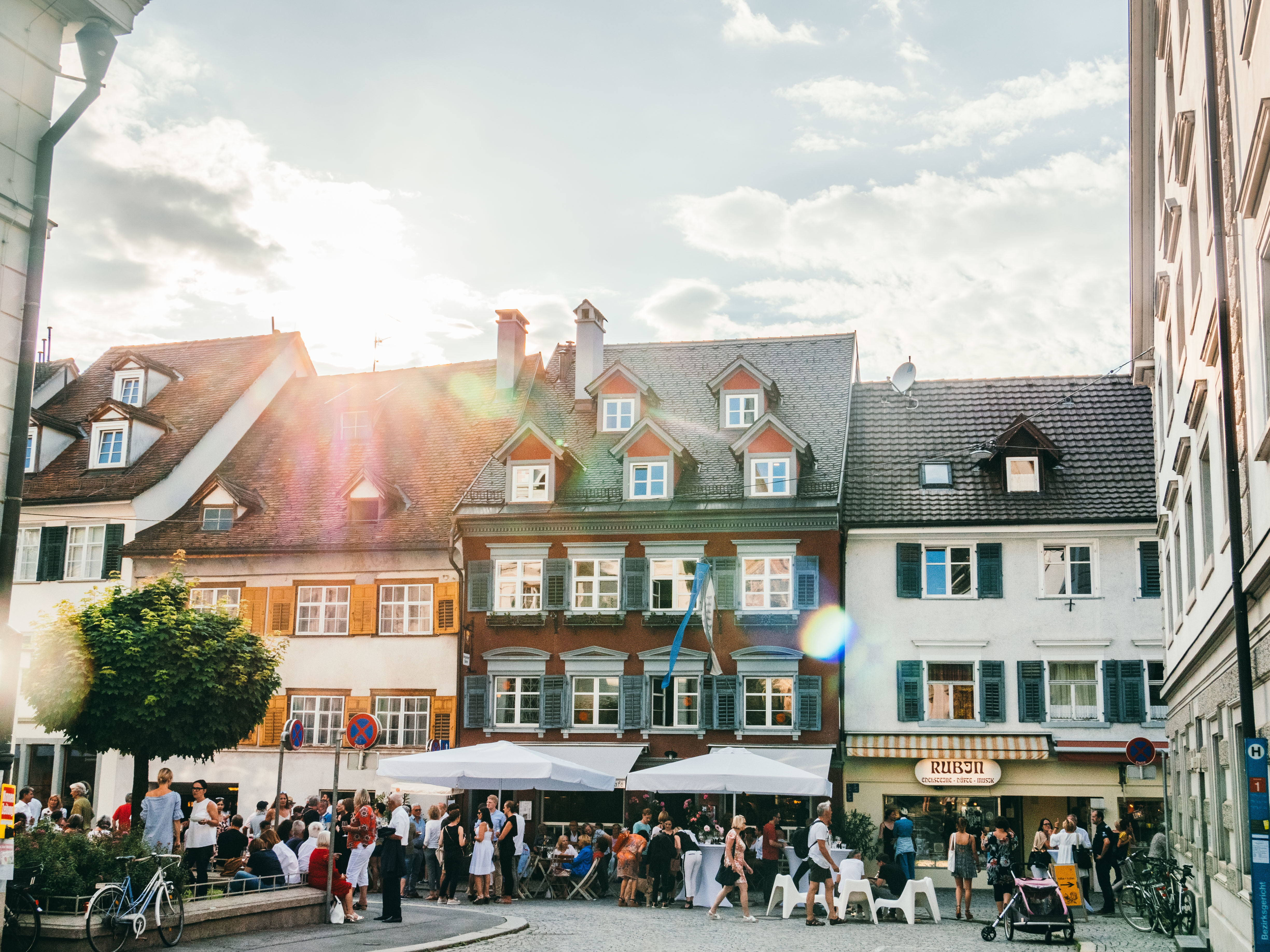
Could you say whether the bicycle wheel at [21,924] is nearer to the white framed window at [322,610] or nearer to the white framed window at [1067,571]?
the white framed window at [322,610]

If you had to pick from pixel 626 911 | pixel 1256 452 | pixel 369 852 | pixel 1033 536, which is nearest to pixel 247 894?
pixel 369 852

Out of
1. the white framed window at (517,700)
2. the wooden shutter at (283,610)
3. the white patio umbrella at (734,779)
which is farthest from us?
the wooden shutter at (283,610)

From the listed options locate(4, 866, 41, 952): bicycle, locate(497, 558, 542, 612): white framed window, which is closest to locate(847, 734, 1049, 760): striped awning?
locate(497, 558, 542, 612): white framed window

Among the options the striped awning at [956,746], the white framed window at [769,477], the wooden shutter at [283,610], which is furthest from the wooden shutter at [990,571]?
the wooden shutter at [283,610]

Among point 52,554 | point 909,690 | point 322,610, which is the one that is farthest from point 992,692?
point 52,554

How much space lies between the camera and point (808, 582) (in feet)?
109

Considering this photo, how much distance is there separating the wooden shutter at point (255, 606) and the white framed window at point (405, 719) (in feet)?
13.5

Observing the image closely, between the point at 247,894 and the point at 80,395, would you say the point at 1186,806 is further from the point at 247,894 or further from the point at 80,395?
the point at 80,395

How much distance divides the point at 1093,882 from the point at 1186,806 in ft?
28.1

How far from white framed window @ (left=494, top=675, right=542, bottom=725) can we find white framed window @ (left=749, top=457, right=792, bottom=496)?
24.7 ft

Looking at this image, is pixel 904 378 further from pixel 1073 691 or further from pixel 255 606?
pixel 255 606

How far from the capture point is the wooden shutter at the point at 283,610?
121 feet

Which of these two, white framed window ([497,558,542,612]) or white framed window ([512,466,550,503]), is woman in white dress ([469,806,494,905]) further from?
white framed window ([512,466,550,503])

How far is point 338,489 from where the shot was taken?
128 ft
